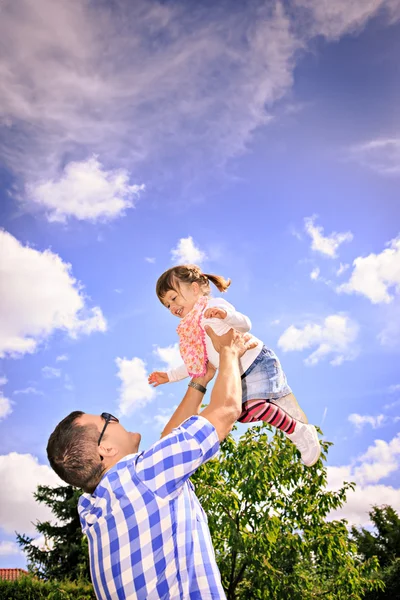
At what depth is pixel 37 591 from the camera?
42.2 feet

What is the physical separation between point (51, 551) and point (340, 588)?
11.0 meters

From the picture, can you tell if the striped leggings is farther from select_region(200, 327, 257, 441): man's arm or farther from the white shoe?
select_region(200, 327, 257, 441): man's arm

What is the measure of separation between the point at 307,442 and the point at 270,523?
Answer: 9.10 meters

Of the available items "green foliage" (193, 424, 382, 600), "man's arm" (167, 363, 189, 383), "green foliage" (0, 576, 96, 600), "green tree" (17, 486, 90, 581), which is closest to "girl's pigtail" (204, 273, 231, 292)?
"man's arm" (167, 363, 189, 383)

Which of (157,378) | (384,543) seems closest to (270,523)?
(157,378)

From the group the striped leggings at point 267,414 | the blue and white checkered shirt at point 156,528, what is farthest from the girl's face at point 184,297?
the blue and white checkered shirt at point 156,528

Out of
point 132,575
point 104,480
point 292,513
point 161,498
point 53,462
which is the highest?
point 292,513

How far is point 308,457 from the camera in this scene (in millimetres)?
3375

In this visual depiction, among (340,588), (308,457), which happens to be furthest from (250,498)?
(308,457)

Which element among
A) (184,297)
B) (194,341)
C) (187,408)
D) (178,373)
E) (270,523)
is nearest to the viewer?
(187,408)

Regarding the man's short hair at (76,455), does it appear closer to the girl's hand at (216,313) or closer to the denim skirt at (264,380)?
the girl's hand at (216,313)

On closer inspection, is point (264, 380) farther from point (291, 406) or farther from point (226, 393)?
point (226, 393)

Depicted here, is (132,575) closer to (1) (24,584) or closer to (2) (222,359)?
(2) (222,359)

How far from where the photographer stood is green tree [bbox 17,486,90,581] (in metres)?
18.2
